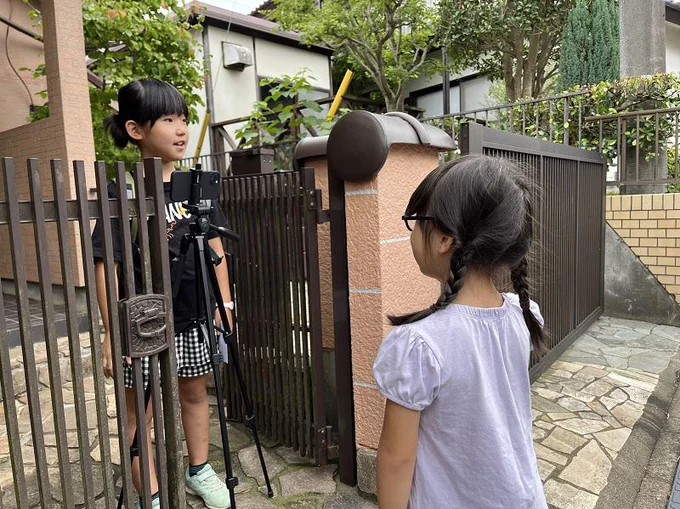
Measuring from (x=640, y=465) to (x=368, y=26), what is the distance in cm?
981

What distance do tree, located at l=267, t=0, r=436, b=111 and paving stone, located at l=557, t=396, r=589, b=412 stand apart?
874 cm

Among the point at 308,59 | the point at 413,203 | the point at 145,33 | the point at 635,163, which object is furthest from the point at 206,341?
the point at 308,59

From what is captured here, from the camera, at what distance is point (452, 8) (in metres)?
10.0

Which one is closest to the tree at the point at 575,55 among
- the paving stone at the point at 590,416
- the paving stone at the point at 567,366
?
the paving stone at the point at 567,366

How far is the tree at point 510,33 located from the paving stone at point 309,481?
934 centimetres

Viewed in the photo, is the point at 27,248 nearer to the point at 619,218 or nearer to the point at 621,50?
the point at 619,218

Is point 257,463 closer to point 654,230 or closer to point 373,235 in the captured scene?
point 373,235

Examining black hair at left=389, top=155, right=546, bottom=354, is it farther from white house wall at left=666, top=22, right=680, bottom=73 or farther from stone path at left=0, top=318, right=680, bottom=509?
white house wall at left=666, top=22, right=680, bottom=73

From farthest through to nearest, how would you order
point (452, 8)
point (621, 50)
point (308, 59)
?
point (308, 59)
point (452, 8)
point (621, 50)

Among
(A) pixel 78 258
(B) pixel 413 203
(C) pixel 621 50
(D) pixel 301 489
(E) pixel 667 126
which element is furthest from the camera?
(C) pixel 621 50

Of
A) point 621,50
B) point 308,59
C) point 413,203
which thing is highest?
point 308,59

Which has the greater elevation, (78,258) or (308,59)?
(308,59)

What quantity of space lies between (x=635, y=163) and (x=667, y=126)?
495 mm

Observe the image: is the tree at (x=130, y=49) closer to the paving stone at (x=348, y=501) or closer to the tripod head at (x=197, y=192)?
the tripod head at (x=197, y=192)
